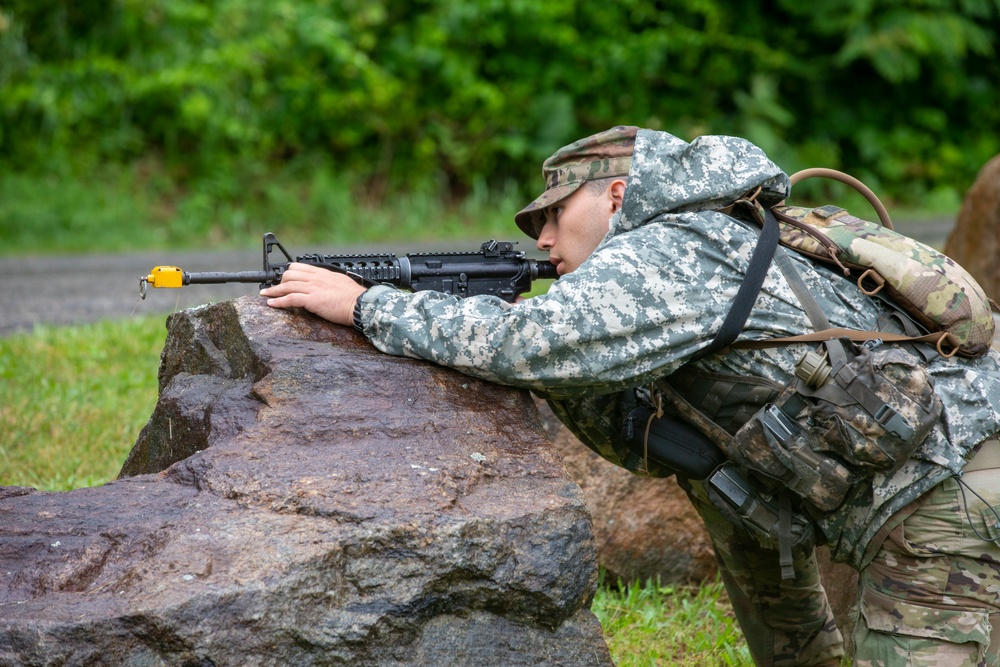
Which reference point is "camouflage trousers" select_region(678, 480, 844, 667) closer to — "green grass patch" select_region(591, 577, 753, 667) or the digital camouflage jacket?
"green grass patch" select_region(591, 577, 753, 667)

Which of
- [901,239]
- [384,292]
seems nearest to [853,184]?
[901,239]

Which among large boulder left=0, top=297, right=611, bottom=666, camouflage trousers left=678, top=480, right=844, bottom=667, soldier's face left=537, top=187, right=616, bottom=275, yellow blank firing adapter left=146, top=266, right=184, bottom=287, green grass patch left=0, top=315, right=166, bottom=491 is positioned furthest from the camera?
green grass patch left=0, top=315, right=166, bottom=491

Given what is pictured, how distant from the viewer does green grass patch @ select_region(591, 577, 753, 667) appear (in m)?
4.29

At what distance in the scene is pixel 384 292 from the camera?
10.9 ft

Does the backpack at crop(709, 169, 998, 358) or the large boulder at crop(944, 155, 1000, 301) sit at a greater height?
the backpack at crop(709, 169, 998, 358)

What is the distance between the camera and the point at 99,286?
9.58 m

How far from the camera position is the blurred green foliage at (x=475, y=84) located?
12.3 metres

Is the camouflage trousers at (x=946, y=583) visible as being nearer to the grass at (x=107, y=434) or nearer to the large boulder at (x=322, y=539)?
the large boulder at (x=322, y=539)

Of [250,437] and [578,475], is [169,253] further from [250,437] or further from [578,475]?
[250,437]

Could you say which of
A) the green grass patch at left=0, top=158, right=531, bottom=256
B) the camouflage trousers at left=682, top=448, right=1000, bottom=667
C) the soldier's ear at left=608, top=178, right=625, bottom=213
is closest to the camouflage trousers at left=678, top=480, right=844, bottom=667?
the camouflage trousers at left=682, top=448, right=1000, bottom=667

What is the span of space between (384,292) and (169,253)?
27.4ft

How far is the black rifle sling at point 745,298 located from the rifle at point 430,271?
0.77 meters

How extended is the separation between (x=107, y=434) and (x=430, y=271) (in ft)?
9.69

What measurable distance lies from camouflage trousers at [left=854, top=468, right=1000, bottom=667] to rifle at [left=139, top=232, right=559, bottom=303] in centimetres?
140
